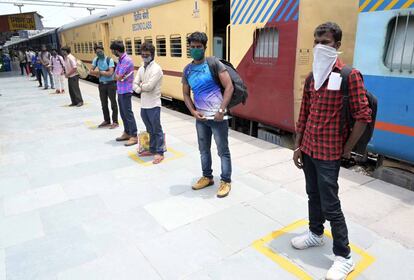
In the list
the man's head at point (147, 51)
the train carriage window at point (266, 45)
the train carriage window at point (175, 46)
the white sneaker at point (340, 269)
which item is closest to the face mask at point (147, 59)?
the man's head at point (147, 51)

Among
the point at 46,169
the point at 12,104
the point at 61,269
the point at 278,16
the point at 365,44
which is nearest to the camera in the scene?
the point at 61,269

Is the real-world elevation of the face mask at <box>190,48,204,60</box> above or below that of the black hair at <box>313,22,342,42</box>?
below

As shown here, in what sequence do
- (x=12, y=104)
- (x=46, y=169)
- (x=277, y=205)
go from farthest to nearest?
(x=12, y=104) → (x=46, y=169) → (x=277, y=205)

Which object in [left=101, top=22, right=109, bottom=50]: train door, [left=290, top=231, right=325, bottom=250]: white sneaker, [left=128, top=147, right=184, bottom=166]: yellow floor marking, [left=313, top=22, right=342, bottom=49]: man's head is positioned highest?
[left=101, top=22, right=109, bottom=50]: train door

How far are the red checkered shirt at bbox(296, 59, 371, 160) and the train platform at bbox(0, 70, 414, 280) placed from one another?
101 centimetres

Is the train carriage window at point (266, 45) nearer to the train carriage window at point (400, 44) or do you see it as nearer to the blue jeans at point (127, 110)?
the train carriage window at point (400, 44)

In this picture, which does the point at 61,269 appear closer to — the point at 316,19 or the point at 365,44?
the point at 365,44

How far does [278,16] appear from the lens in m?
5.50

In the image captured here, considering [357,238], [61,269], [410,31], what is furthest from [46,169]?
[410,31]

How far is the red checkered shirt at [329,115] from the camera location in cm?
224

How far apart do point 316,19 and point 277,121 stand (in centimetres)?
175

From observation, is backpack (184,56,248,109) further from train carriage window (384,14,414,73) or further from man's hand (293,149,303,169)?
train carriage window (384,14,414,73)

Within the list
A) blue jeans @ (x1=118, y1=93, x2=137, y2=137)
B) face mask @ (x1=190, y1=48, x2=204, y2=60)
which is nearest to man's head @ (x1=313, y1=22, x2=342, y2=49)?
face mask @ (x1=190, y1=48, x2=204, y2=60)

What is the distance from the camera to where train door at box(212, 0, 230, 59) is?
806 cm
